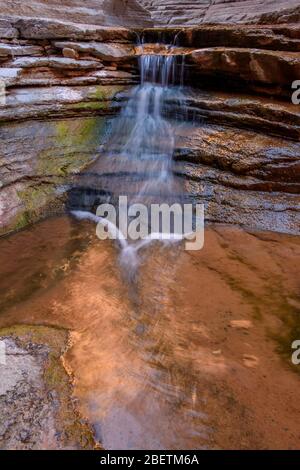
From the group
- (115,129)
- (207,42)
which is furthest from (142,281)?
(207,42)

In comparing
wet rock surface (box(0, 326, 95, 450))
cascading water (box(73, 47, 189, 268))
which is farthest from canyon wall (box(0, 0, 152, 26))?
wet rock surface (box(0, 326, 95, 450))

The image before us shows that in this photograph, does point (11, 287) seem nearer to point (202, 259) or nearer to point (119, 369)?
point (119, 369)

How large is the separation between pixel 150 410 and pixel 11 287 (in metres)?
2.21

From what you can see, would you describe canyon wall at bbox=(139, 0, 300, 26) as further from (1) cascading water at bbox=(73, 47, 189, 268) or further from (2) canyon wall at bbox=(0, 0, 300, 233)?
(1) cascading water at bbox=(73, 47, 189, 268)

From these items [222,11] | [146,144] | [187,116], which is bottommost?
[146,144]

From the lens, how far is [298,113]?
18.1 feet

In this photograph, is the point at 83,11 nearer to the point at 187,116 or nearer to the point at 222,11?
the point at 187,116

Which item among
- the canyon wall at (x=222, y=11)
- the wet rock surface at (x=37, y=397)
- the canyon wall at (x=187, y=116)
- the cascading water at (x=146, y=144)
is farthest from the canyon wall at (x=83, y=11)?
the wet rock surface at (x=37, y=397)

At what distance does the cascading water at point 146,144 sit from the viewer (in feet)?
19.5

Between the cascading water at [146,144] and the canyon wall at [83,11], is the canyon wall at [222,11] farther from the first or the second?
the cascading water at [146,144]

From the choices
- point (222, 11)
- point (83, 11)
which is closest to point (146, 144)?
point (83, 11)

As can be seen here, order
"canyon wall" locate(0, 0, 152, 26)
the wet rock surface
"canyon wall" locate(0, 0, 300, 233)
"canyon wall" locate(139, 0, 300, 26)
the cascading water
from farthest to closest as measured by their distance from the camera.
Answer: "canyon wall" locate(139, 0, 300, 26)
"canyon wall" locate(0, 0, 152, 26)
the cascading water
"canyon wall" locate(0, 0, 300, 233)
the wet rock surface

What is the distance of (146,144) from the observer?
643cm

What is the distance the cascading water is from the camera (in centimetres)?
594
